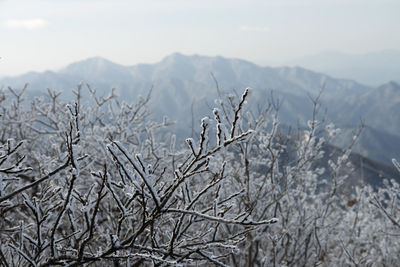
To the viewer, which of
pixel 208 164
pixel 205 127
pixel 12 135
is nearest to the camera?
pixel 205 127

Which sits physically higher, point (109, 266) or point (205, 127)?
point (205, 127)

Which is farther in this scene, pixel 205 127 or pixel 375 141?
pixel 375 141

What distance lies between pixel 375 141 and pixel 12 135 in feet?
694

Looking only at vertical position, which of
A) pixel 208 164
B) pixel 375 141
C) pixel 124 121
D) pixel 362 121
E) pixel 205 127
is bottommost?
pixel 375 141

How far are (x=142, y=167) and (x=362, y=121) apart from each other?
15.4 feet

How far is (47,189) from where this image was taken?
2.46 m

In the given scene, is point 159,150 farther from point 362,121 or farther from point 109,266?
point 109,266

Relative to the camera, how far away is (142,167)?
1466 millimetres

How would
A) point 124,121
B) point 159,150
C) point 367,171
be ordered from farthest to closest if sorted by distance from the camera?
point 367,171, point 124,121, point 159,150

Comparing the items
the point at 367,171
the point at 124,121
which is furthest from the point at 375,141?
the point at 124,121

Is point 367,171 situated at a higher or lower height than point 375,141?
higher

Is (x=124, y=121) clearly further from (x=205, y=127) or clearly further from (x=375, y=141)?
(x=375, y=141)

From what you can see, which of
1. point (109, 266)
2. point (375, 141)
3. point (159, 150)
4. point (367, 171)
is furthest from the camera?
point (375, 141)

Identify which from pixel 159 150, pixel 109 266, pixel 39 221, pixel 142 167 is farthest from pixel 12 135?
pixel 142 167
